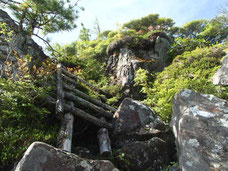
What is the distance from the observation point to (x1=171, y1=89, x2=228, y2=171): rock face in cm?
205

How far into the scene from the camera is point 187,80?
4148mm

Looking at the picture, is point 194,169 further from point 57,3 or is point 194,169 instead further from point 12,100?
point 57,3

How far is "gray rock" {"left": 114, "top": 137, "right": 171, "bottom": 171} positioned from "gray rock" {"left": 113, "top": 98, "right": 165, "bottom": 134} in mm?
746

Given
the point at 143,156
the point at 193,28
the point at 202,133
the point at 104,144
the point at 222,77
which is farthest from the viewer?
the point at 193,28

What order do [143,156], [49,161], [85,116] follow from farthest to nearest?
1. [85,116]
2. [143,156]
3. [49,161]

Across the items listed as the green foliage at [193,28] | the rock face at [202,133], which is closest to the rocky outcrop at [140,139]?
the rock face at [202,133]

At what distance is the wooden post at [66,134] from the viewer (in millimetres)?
2803

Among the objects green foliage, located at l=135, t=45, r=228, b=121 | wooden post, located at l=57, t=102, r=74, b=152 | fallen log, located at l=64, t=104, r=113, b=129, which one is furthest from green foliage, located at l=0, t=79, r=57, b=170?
green foliage, located at l=135, t=45, r=228, b=121

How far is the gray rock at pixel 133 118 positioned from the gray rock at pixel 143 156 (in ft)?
2.45

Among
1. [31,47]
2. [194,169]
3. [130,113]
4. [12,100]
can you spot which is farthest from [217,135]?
[31,47]

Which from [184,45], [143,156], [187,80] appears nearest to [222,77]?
[187,80]

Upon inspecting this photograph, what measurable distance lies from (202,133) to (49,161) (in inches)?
95.1

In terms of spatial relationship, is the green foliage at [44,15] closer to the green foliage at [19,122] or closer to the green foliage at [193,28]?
the green foliage at [19,122]

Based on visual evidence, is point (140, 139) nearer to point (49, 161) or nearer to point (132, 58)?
point (49, 161)
